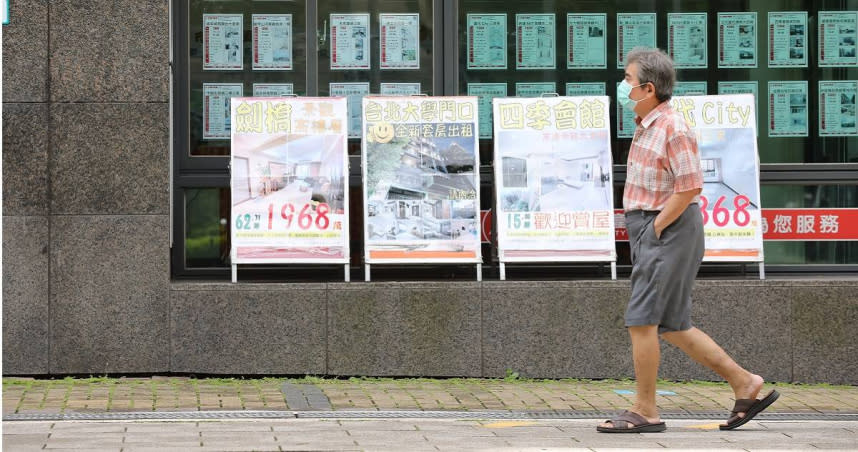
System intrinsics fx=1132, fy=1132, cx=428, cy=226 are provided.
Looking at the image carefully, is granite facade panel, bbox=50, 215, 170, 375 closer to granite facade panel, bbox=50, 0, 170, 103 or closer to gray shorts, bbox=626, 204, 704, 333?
granite facade panel, bbox=50, 0, 170, 103

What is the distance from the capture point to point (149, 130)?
7480 millimetres

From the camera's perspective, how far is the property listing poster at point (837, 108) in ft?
27.7

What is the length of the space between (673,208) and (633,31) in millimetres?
3557

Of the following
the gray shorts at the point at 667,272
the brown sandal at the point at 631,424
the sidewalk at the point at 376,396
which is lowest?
the sidewalk at the point at 376,396

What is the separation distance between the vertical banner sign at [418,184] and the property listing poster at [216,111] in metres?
1.10

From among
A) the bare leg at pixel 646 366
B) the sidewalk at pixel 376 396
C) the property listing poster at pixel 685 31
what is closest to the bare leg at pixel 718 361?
the bare leg at pixel 646 366

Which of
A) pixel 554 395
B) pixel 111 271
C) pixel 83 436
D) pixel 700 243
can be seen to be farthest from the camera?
pixel 111 271

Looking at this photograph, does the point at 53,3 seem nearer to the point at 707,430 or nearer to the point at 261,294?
the point at 261,294

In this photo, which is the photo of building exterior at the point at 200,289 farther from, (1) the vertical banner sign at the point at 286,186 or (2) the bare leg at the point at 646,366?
(2) the bare leg at the point at 646,366

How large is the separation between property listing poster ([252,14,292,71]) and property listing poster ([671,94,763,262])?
9.34 feet

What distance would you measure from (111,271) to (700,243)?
13.0ft

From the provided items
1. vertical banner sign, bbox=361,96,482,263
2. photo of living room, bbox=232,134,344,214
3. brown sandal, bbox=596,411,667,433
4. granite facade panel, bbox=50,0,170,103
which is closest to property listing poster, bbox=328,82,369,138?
vertical banner sign, bbox=361,96,482,263

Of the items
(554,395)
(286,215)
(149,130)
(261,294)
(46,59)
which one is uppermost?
(46,59)

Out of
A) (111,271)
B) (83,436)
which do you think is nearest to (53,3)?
(111,271)
